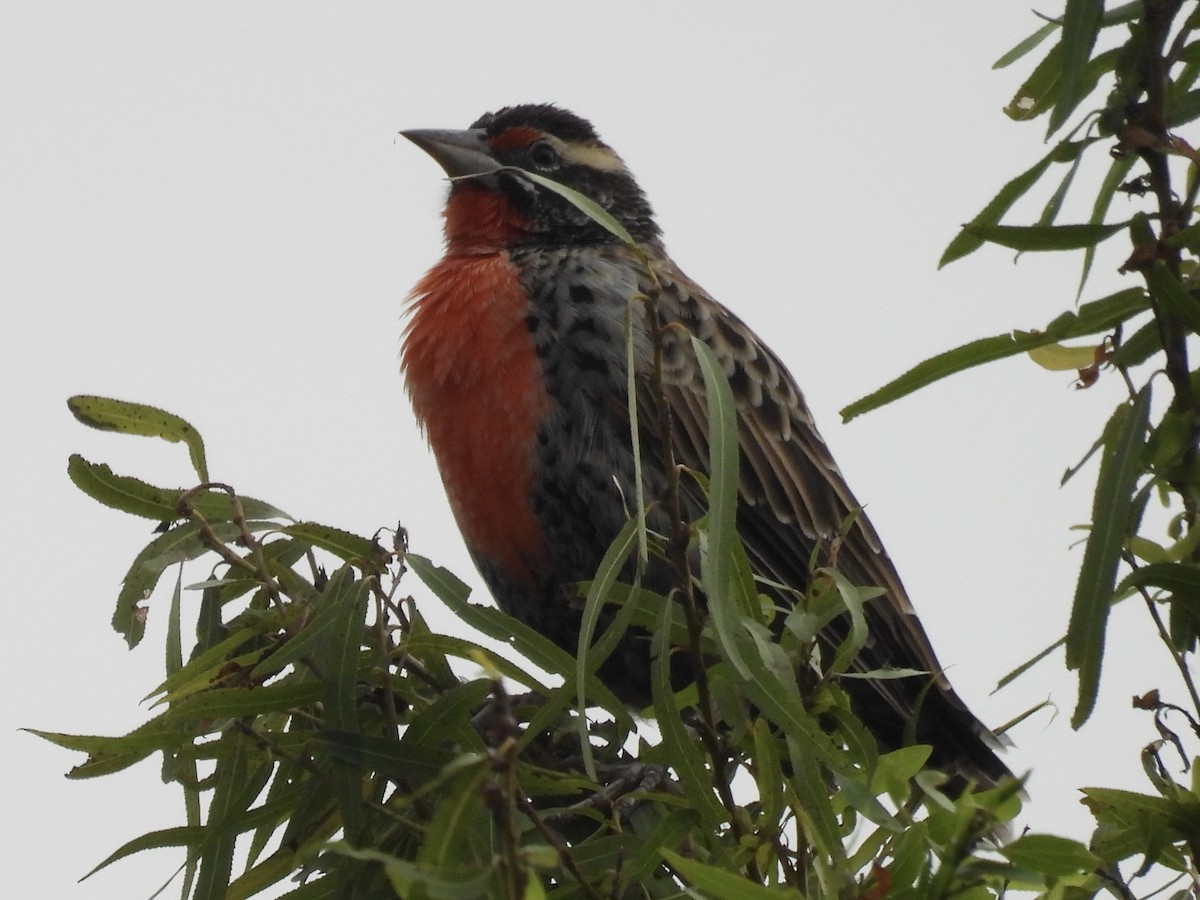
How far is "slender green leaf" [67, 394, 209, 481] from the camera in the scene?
9.11 ft

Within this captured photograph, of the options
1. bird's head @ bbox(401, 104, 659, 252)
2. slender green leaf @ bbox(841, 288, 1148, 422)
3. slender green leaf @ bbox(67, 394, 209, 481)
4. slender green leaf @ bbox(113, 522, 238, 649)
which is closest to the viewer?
slender green leaf @ bbox(841, 288, 1148, 422)

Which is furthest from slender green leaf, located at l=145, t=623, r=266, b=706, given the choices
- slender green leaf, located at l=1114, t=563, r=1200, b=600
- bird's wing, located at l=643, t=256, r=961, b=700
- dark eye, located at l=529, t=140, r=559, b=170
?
dark eye, located at l=529, t=140, r=559, b=170

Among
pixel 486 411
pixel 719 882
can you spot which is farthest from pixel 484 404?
pixel 719 882

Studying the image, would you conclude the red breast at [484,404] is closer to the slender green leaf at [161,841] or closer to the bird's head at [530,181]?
the bird's head at [530,181]

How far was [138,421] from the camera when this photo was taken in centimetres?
285

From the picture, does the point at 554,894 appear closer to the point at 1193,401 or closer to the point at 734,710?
the point at 734,710

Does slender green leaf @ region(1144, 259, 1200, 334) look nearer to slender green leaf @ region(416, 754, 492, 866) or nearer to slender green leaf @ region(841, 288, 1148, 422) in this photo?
slender green leaf @ region(841, 288, 1148, 422)

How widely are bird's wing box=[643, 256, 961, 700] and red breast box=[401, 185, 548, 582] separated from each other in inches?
18.1

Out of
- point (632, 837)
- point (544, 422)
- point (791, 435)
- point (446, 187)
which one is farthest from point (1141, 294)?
point (446, 187)

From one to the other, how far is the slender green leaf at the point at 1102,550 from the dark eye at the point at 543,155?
3.42m

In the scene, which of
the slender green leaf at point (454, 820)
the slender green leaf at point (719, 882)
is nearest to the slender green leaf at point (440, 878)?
the slender green leaf at point (454, 820)

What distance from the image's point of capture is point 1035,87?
2904mm

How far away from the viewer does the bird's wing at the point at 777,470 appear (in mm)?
4746

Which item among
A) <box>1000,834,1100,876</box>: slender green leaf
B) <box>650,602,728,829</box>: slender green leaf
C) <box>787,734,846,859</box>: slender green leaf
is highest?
<box>650,602,728,829</box>: slender green leaf
